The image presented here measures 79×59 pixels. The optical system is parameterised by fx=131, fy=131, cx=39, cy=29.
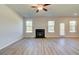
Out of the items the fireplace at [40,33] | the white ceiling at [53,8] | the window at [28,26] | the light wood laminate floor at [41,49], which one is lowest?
the light wood laminate floor at [41,49]

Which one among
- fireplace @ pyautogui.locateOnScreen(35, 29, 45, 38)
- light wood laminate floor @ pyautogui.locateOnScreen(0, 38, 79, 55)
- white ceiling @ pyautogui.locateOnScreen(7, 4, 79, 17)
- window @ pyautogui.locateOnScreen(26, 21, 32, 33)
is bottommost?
light wood laminate floor @ pyautogui.locateOnScreen(0, 38, 79, 55)

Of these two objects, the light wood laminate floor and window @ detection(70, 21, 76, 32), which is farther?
window @ detection(70, 21, 76, 32)

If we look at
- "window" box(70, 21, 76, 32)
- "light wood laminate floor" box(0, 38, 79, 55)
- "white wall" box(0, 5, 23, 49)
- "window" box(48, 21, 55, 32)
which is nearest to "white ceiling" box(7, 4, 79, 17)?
"white wall" box(0, 5, 23, 49)

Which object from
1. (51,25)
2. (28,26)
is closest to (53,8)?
(51,25)

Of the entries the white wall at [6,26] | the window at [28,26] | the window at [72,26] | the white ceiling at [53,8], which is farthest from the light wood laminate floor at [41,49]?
the window at [72,26]

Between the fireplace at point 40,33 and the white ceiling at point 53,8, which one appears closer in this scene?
the white ceiling at point 53,8

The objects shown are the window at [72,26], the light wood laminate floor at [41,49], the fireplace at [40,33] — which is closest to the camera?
the light wood laminate floor at [41,49]

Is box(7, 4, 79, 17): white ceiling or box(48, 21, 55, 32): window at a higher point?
box(7, 4, 79, 17): white ceiling

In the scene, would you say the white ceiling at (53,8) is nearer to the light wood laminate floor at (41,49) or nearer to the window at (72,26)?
the light wood laminate floor at (41,49)

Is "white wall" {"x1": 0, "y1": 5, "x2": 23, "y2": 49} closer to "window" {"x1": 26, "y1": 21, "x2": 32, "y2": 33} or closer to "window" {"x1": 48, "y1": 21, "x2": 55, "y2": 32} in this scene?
"window" {"x1": 26, "y1": 21, "x2": 32, "y2": 33}

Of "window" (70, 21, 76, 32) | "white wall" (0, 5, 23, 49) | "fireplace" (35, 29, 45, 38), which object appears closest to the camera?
"white wall" (0, 5, 23, 49)

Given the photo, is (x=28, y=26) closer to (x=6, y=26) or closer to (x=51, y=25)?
(x=51, y=25)

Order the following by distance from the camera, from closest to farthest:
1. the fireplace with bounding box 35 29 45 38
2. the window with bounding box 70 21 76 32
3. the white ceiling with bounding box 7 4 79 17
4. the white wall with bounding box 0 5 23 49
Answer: the white wall with bounding box 0 5 23 49 → the white ceiling with bounding box 7 4 79 17 → the fireplace with bounding box 35 29 45 38 → the window with bounding box 70 21 76 32
